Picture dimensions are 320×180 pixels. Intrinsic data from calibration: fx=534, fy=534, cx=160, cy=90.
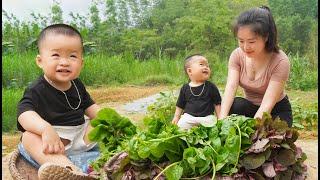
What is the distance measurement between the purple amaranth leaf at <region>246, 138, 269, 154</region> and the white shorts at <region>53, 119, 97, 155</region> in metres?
0.75

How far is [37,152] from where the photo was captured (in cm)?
174

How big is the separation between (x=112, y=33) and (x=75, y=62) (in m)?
5.30

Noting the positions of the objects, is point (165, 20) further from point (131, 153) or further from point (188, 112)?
point (131, 153)

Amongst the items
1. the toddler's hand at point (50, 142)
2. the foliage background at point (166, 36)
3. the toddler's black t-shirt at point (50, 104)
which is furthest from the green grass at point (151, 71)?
the toddler's hand at point (50, 142)

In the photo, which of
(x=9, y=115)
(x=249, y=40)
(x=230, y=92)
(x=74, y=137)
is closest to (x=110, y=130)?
(x=74, y=137)

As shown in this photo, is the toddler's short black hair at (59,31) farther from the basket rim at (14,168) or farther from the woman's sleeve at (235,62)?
the woman's sleeve at (235,62)

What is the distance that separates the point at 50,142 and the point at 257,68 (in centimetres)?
112

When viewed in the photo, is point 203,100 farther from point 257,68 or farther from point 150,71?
point 150,71

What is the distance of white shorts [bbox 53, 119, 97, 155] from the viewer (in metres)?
1.92

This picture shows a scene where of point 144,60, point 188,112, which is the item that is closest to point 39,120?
point 188,112

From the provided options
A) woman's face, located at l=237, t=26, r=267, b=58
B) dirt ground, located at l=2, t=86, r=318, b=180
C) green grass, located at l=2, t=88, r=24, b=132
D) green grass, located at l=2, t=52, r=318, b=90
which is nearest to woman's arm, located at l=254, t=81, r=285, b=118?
woman's face, located at l=237, t=26, r=267, b=58

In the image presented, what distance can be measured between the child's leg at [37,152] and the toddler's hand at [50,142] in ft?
0.06

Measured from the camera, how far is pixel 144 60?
277 inches

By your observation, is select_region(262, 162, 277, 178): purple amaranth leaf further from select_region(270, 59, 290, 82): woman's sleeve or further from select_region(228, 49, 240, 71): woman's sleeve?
select_region(228, 49, 240, 71): woman's sleeve
